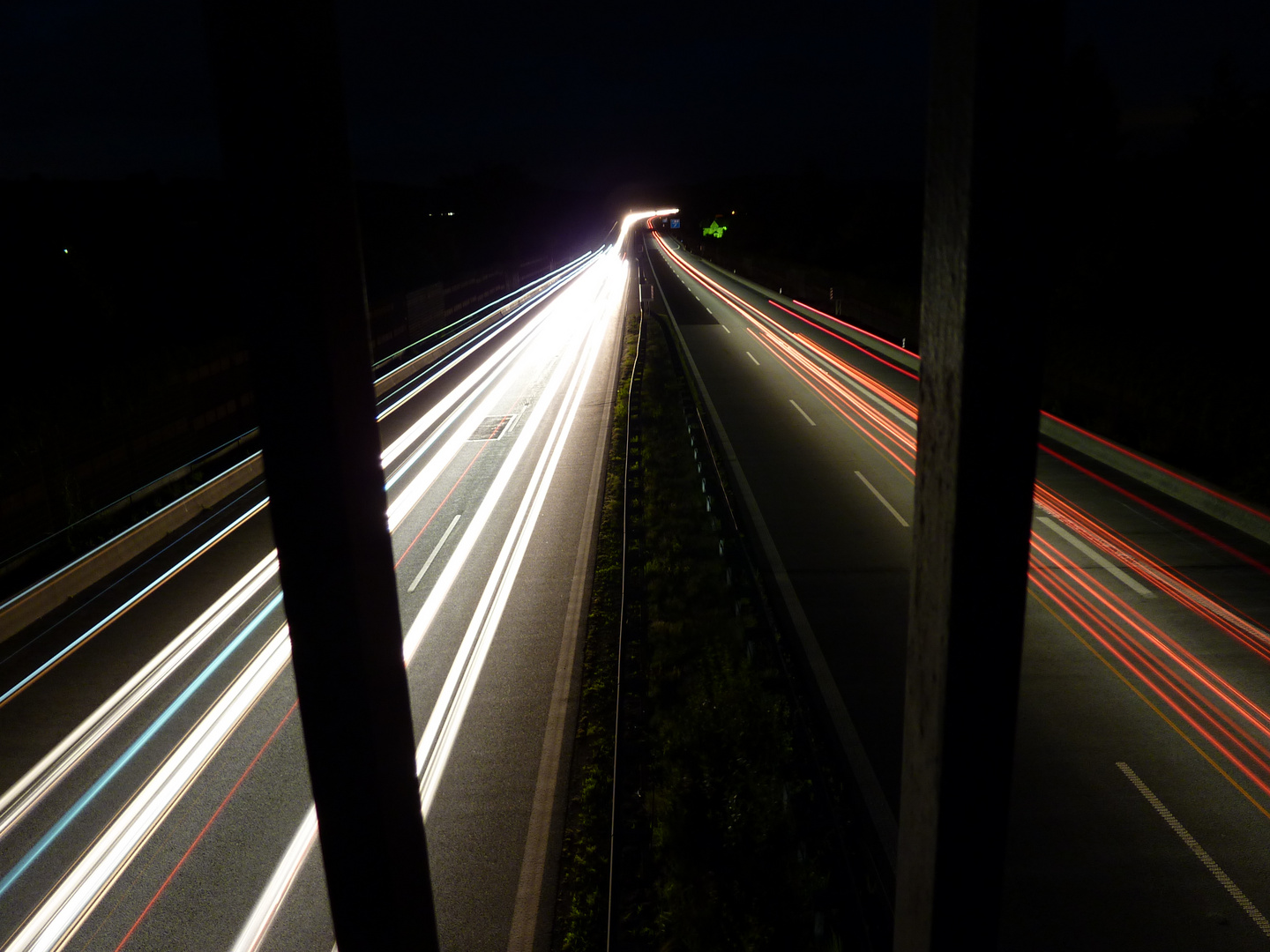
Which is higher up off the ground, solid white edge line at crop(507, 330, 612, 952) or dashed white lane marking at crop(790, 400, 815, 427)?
dashed white lane marking at crop(790, 400, 815, 427)

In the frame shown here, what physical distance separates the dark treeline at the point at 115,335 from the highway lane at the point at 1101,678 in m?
7.59

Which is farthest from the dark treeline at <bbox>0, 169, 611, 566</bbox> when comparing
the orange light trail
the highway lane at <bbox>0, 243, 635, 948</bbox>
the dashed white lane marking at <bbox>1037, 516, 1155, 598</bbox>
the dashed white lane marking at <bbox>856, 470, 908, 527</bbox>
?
the dashed white lane marking at <bbox>1037, 516, 1155, 598</bbox>

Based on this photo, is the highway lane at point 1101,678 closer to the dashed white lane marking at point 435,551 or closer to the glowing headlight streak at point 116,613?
the dashed white lane marking at point 435,551

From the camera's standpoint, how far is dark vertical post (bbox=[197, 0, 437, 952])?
120cm

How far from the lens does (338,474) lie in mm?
1246

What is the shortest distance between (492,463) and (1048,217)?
19.4 m

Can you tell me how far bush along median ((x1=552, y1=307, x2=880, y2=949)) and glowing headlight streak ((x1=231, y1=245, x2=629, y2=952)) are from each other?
4.88 feet

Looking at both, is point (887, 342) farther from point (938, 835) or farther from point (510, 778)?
point (938, 835)

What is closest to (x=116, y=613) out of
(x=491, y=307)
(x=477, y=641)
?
(x=477, y=641)

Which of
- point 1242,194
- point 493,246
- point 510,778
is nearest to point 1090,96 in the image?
point 1242,194

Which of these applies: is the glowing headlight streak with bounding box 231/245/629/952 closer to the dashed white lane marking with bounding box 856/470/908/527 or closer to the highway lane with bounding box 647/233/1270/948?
the highway lane with bounding box 647/233/1270/948

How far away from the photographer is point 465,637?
37.4ft

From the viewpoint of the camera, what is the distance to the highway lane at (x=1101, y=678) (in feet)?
22.0

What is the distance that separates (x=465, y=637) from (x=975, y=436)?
35.5 feet
